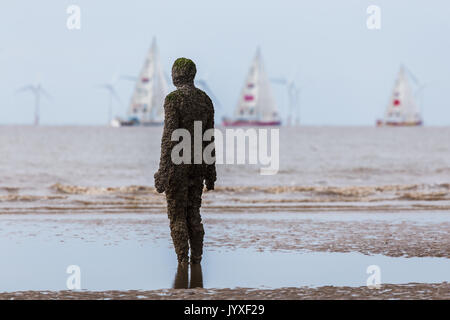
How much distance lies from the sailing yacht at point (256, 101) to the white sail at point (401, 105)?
3096 centimetres

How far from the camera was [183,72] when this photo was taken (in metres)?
9.32

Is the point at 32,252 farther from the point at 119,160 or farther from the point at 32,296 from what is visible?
the point at 119,160

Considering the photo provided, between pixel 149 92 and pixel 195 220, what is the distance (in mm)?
148291

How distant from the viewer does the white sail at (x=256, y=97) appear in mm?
153875

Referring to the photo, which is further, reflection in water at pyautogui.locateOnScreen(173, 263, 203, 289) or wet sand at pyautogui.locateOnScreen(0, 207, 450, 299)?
reflection in water at pyautogui.locateOnScreen(173, 263, 203, 289)

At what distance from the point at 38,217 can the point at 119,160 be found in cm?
3836

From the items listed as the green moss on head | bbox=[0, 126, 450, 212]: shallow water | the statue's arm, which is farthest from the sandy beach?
the green moss on head

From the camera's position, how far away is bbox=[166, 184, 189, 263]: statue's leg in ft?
30.5

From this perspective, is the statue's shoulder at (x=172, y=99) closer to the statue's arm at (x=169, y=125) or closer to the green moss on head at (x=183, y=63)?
the statue's arm at (x=169, y=125)

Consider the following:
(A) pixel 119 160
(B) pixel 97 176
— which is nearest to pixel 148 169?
(B) pixel 97 176

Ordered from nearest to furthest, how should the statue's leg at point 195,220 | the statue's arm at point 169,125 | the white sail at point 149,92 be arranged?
the statue's arm at point 169,125, the statue's leg at point 195,220, the white sail at point 149,92

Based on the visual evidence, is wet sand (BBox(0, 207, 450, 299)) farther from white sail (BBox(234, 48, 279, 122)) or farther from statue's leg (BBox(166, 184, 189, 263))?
white sail (BBox(234, 48, 279, 122))

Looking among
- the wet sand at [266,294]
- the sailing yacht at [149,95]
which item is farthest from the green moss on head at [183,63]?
the sailing yacht at [149,95]

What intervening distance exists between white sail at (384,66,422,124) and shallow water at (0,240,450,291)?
16655cm
